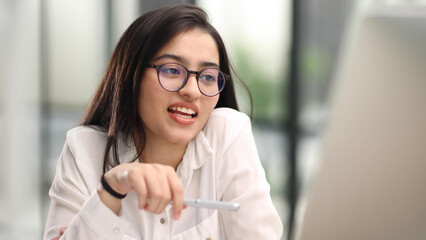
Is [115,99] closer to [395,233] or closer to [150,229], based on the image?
[150,229]

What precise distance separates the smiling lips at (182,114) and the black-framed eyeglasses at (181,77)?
0.05m

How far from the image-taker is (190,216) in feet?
4.57

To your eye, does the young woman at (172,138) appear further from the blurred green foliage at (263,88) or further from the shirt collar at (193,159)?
the blurred green foliage at (263,88)

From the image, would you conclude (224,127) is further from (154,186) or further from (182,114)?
(154,186)

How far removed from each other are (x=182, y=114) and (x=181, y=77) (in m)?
0.09

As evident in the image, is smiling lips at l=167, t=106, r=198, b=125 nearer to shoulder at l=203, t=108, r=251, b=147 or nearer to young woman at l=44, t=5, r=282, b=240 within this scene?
young woman at l=44, t=5, r=282, b=240

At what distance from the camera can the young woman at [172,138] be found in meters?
1.32

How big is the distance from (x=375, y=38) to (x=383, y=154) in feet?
0.40

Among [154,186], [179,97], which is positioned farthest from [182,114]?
[154,186]

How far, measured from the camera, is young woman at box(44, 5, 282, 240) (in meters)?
1.32

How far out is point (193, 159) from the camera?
140 centimetres

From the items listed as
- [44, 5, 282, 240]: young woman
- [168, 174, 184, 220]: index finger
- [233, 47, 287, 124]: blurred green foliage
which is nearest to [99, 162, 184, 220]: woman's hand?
[168, 174, 184, 220]: index finger

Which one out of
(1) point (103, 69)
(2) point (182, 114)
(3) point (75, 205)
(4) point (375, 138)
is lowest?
(1) point (103, 69)

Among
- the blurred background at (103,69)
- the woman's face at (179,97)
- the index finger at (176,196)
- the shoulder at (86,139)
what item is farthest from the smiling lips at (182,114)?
the blurred background at (103,69)
